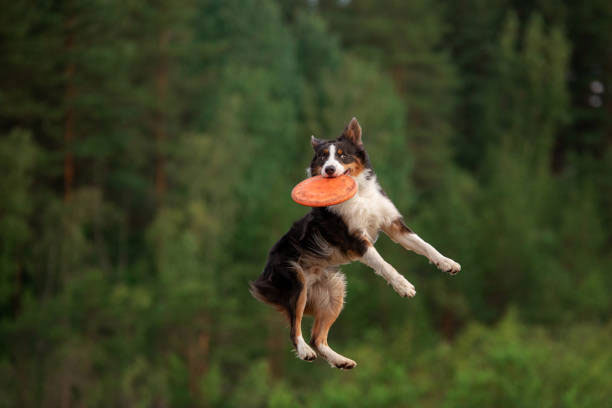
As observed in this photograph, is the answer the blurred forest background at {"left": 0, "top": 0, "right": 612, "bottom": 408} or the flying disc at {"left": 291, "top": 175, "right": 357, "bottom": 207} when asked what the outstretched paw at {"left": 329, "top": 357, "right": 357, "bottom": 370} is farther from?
the blurred forest background at {"left": 0, "top": 0, "right": 612, "bottom": 408}

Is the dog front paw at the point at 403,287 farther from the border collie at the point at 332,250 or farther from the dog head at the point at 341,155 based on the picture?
the dog head at the point at 341,155

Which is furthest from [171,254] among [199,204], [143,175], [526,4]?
[526,4]

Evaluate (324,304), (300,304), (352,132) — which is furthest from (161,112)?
(352,132)

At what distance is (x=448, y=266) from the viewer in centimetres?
463

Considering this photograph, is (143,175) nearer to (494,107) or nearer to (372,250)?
(494,107)

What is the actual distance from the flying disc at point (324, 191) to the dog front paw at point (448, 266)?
809 millimetres

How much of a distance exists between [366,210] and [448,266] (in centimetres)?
67

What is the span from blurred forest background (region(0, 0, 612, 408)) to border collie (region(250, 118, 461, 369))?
123 ft

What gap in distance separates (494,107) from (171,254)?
Answer: 34.3 m

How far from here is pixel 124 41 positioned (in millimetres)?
44500

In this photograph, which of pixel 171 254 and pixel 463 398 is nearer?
pixel 463 398


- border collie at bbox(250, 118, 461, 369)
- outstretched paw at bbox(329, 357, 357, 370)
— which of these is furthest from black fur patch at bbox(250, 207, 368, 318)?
outstretched paw at bbox(329, 357, 357, 370)

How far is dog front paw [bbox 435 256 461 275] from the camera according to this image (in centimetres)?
457

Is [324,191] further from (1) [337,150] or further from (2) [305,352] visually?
(2) [305,352]
